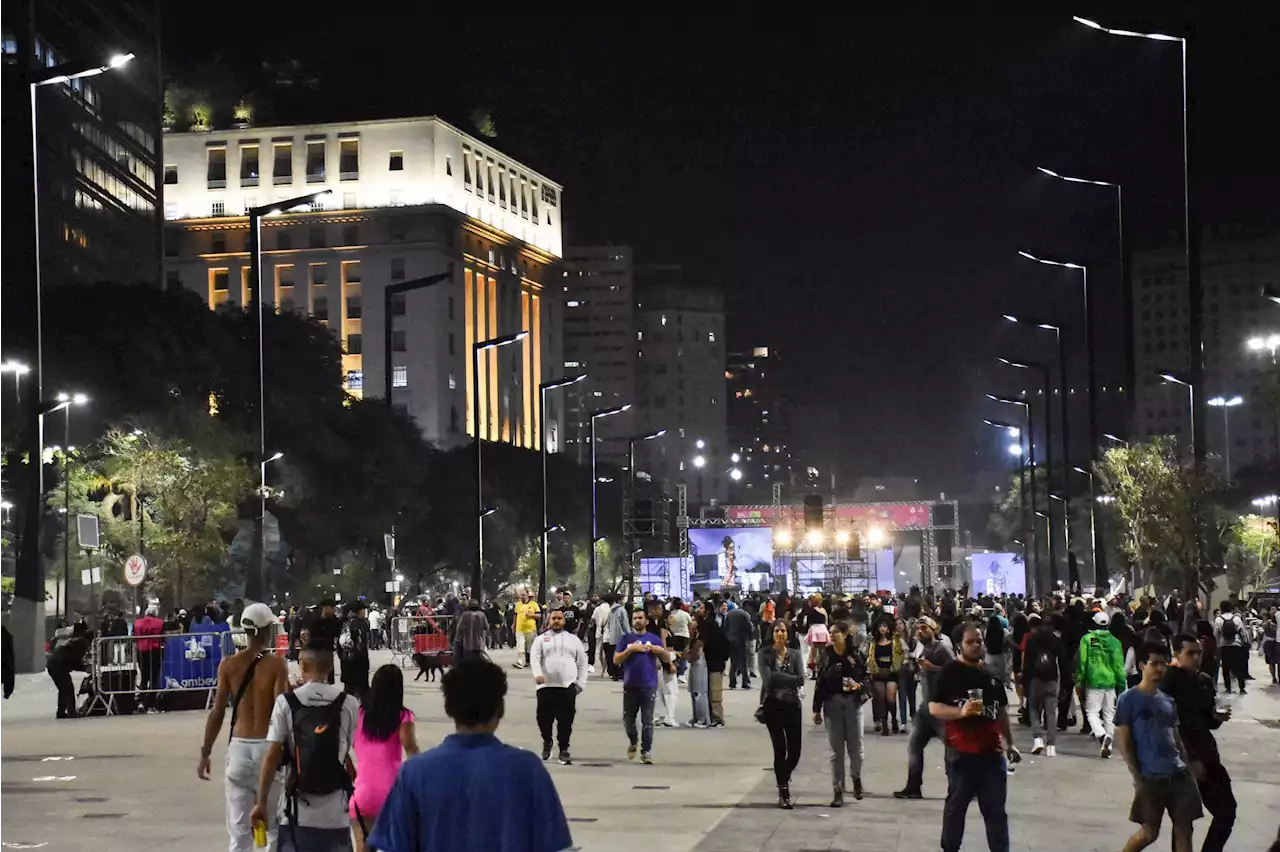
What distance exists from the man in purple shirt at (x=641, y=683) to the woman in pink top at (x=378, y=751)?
1124cm

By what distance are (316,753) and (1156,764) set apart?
5154 mm

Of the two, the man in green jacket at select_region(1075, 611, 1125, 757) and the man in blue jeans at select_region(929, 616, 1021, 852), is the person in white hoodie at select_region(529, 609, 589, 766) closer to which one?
the man in green jacket at select_region(1075, 611, 1125, 757)

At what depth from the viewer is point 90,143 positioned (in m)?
97.9

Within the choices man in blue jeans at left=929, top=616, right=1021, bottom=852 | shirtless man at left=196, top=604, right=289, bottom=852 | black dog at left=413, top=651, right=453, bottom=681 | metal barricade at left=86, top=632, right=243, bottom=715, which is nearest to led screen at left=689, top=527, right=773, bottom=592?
black dog at left=413, top=651, right=453, bottom=681

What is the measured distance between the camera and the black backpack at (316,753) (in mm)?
9312

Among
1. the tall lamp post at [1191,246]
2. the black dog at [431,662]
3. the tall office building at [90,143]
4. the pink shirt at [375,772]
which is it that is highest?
the tall office building at [90,143]

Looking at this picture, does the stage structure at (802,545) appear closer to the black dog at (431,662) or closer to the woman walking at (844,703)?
the black dog at (431,662)

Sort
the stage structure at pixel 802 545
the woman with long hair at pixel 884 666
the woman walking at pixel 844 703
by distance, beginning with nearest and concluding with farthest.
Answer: the woman walking at pixel 844 703 → the woman with long hair at pixel 884 666 → the stage structure at pixel 802 545

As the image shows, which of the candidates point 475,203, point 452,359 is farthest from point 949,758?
point 475,203

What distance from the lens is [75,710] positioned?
99.8 feet

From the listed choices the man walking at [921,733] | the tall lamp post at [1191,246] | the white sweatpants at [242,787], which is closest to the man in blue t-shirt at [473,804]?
the white sweatpants at [242,787]

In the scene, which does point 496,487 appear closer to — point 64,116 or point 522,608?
point 64,116

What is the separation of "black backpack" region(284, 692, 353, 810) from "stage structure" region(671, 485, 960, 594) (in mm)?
68855

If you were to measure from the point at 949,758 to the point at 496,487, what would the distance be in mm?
91632
